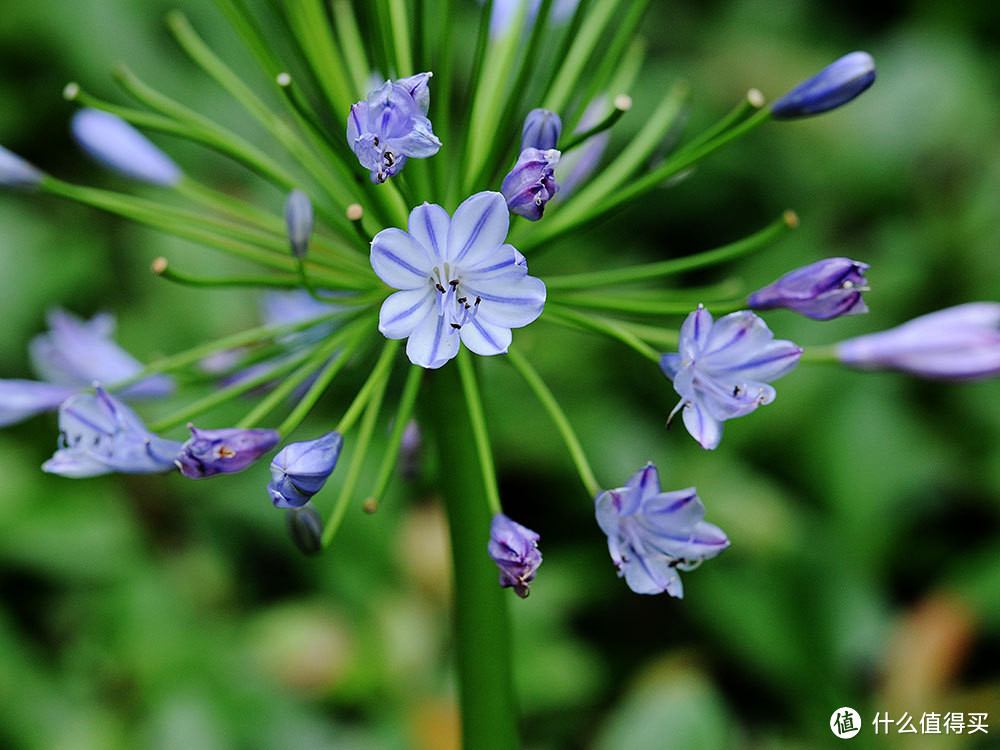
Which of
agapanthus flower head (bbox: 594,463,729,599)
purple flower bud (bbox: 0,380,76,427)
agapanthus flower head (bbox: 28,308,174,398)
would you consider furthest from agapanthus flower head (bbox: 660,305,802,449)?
purple flower bud (bbox: 0,380,76,427)

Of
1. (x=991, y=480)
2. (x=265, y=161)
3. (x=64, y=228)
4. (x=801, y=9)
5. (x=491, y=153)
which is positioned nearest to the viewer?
(x=491, y=153)

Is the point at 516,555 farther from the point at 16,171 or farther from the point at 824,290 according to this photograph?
the point at 16,171

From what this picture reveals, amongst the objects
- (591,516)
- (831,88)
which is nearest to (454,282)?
(831,88)

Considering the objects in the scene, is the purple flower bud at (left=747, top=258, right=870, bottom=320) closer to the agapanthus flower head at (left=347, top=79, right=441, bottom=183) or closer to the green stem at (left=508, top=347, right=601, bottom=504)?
the green stem at (left=508, top=347, right=601, bottom=504)

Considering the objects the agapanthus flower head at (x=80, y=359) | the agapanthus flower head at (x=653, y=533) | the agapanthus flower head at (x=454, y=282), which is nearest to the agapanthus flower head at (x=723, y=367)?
the agapanthus flower head at (x=653, y=533)

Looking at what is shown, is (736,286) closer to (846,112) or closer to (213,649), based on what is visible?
(213,649)

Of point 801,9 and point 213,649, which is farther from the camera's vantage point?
point 801,9

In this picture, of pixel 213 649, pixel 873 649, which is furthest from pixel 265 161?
pixel 873 649
